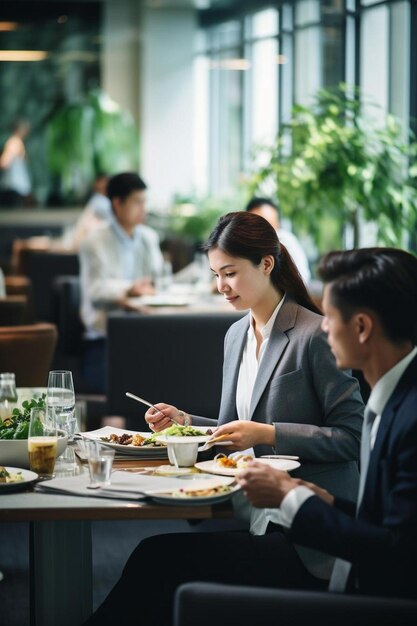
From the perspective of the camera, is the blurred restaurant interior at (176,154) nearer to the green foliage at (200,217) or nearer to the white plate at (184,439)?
the green foliage at (200,217)

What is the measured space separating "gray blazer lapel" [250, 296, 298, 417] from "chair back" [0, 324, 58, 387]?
1933 millimetres

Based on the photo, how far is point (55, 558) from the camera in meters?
2.80

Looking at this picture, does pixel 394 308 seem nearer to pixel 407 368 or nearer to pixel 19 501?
pixel 407 368

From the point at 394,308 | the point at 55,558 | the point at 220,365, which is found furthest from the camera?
the point at 220,365

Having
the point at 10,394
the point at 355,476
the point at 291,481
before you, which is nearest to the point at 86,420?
the point at 10,394

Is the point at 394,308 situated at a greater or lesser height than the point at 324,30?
lesser

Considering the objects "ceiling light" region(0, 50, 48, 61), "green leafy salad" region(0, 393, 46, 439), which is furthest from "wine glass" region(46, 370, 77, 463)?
"ceiling light" region(0, 50, 48, 61)

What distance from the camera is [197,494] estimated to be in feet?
8.13

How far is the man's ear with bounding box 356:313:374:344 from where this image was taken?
7.20 ft

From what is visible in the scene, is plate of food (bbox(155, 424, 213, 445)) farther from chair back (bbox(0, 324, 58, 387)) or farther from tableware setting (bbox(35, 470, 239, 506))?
chair back (bbox(0, 324, 58, 387))

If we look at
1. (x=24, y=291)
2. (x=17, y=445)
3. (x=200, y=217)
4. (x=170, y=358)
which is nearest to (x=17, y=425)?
(x=17, y=445)

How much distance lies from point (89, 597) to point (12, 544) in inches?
80.8

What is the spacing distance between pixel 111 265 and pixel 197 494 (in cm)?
476

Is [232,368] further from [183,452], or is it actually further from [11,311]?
[11,311]
